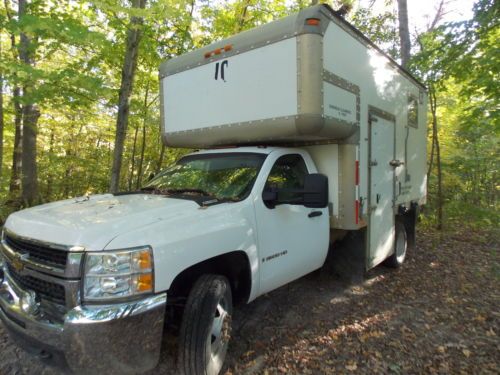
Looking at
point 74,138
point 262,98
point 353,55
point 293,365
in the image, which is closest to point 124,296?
point 293,365

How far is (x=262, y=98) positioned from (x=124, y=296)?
263 cm

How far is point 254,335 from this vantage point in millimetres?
3732

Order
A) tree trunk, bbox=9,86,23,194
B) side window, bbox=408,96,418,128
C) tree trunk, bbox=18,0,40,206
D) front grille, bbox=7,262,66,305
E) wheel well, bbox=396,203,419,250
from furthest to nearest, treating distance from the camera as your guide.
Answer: tree trunk, bbox=9,86,23,194, tree trunk, bbox=18,0,40,206, wheel well, bbox=396,203,419,250, side window, bbox=408,96,418,128, front grille, bbox=7,262,66,305

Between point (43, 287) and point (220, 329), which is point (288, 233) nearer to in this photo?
point (220, 329)

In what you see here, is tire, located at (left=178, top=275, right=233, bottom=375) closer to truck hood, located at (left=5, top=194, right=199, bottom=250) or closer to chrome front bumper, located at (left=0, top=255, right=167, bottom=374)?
chrome front bumper, located at (left=0, top=255, right=167, bottom=374)

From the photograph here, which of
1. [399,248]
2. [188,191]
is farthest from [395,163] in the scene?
[188,191]

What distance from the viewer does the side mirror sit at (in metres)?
3.28

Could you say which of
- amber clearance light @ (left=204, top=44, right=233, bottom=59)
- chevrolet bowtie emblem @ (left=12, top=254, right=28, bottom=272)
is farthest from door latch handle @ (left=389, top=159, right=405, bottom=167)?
chevrolet bowtie emblem @ (left=12, top=254, right=28, bottom=272)

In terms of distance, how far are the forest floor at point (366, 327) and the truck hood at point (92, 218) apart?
91 cm

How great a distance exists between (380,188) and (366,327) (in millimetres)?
2058

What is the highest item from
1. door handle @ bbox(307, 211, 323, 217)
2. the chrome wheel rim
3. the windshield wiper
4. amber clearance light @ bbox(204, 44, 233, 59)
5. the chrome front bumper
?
amber clearance light @ bbox(204, 44, 233, 59)

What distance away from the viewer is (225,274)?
10.6ft

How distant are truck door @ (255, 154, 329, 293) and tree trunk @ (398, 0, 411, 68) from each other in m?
8.42

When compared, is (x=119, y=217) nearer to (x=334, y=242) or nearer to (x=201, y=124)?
(x=201, y=124)
